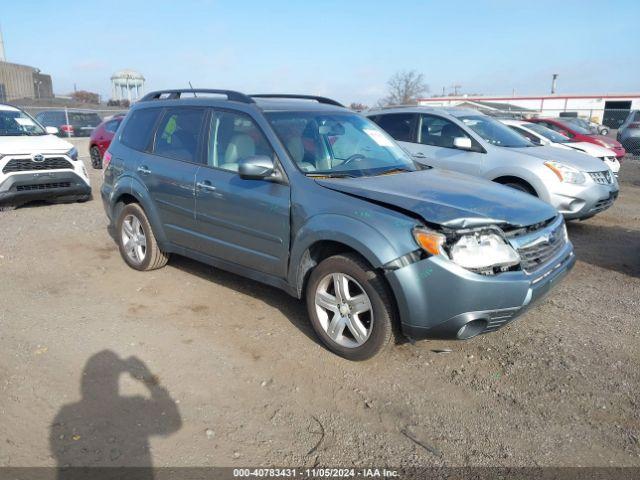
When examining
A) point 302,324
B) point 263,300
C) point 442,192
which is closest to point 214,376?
point 302,324

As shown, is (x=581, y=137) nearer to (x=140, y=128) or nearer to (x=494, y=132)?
(x=494, y=132)

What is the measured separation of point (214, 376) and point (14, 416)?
1196 millimetres

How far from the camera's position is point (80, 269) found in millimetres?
5672

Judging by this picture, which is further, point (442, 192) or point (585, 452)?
point (442, 192)

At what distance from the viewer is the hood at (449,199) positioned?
10.6ft

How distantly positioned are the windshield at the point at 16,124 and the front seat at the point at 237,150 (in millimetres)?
6089

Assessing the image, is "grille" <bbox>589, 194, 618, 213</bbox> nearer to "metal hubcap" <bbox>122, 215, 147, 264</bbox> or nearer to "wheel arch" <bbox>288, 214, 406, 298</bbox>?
"wheel arch" <bbox>288, 214, 406, 298</bbox>

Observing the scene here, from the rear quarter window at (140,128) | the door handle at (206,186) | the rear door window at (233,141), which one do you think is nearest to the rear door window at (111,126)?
the rear quarter window at (140,128)

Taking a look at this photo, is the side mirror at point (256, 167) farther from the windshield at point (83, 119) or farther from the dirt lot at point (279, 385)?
the windshield at point (83, 119)

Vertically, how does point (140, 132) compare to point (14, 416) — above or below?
above

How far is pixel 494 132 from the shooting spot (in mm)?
7805

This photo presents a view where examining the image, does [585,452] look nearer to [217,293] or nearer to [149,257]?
[217,293]

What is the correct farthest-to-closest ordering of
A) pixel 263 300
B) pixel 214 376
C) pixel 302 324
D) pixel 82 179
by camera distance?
pixel 82 179, pixel 263 300, pixel 302 324, pixel 214 376

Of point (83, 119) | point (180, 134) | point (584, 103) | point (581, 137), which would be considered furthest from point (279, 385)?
point (584, 103)
